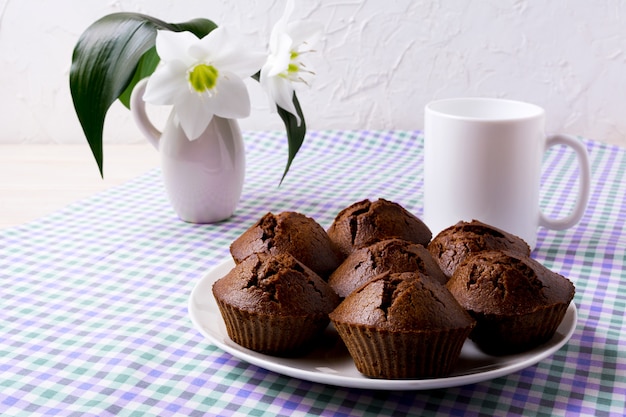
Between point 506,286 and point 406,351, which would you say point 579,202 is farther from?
point 406,351

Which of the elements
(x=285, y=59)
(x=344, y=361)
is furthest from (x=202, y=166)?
(x=344, y=361)

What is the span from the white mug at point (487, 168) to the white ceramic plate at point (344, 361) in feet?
0.91

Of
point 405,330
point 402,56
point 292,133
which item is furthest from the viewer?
point 402,56

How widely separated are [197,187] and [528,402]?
725mm

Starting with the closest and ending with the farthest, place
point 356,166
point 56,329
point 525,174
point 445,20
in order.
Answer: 1. point 56,329
2. point 525,174
3. point 356,166
4. point 445,20

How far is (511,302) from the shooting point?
0.80m

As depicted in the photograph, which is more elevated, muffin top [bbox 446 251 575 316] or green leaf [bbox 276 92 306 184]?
green leaf [bbox 276 92 306 184]

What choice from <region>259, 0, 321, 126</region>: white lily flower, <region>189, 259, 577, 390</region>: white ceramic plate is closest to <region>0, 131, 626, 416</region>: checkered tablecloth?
<region>189, 259, 577, 390</region>: white ceramic plate

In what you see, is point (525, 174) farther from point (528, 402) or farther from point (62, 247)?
point (62, 247)

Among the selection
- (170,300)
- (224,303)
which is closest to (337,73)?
(170,300)

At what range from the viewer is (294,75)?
1.21 meters

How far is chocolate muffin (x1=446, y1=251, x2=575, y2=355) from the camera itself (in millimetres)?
793

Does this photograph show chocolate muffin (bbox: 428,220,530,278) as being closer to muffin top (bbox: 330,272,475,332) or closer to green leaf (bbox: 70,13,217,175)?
muffin top (bbox: 330,272,475,332)

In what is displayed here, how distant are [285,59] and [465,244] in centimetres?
40
